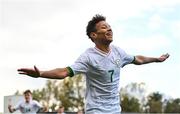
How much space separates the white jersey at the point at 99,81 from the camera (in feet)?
24.2

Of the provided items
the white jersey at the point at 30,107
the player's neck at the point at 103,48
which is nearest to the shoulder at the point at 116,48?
the player's neck at the point at 103,48

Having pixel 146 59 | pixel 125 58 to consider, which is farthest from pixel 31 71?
pixel 146 59

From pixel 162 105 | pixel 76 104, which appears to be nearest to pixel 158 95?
pixel 162 105

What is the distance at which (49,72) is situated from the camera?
6.89 meters

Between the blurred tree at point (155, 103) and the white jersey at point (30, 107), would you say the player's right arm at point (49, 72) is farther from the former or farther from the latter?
the blurred tree at point (155, 103)

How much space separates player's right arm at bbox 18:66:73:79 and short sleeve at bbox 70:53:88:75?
0.27 feet

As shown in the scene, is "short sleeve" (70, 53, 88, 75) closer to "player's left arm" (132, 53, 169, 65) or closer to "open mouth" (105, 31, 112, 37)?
"open mouth" (105, 31, 112, 37)

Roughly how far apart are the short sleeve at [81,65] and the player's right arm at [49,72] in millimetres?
83

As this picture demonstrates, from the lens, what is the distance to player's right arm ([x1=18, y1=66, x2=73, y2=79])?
6.57 meters

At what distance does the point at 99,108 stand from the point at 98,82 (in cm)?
35

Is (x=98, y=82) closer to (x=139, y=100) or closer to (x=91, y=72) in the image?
(x=91, y=72)

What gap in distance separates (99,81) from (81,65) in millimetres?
340

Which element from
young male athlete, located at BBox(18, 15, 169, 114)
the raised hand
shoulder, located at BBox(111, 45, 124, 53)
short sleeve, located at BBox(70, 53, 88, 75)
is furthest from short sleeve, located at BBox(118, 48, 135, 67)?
the raised hand

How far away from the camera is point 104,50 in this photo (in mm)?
7645
